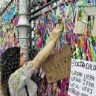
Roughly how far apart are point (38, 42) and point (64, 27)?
886 mm

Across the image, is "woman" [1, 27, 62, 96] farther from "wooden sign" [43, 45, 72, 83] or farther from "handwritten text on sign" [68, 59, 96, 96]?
"handwritten text on sign" [68, 59, 96, 96]

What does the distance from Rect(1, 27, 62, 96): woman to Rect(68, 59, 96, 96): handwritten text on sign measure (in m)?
0.42

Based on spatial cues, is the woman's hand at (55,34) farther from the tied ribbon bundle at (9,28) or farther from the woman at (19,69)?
the tied ribbon bundle at (9,28)

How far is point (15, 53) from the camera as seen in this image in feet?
13.3

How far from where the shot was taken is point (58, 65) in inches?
162

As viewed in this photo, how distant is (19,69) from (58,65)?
506mm

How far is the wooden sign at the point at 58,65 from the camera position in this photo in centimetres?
393

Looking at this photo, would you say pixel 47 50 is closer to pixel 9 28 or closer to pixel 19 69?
pixel 19 69

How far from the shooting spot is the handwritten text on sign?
3.37 meters

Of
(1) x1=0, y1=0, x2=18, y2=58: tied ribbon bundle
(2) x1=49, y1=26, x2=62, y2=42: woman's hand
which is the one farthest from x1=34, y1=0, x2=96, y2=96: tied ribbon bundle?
(1) x1=0, y1=0, x2=18, y2=58: tied ribbon bundle

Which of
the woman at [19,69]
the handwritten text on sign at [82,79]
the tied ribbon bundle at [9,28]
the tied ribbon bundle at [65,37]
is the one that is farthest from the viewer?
the tied ribbon bundle at [9,28]

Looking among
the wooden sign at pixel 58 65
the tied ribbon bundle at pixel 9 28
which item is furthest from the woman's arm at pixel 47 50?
the tied ribbon bundle at pixel 9 28

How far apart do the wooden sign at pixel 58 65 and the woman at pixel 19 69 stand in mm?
181

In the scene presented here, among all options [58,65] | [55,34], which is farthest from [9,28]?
[55,34]
